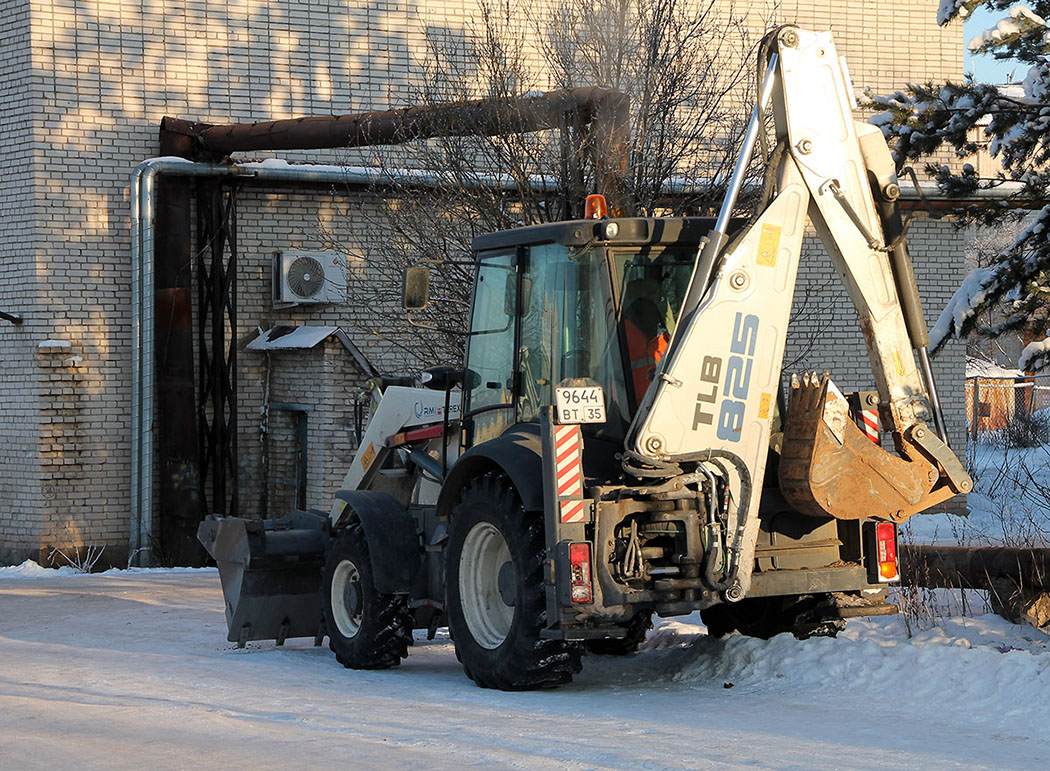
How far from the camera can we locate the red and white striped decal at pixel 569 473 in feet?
24.3

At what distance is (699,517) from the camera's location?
297 inches

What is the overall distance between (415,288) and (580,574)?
2.26 meters

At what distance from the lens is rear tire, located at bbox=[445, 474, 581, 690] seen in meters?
7.71

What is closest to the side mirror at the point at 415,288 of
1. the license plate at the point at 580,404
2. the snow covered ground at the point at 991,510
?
the license plate at the point at 580,404

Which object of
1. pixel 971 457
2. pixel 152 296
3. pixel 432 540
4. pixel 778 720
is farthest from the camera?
pixel 971 457

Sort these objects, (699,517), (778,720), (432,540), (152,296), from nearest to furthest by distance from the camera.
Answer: (778,720) < (699,517) < (432,540) < (152,296)

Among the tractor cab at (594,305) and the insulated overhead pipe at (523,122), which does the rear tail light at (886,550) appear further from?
the insulated overhead pipe at (523,122)

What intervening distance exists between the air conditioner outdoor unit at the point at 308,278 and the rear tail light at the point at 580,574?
10.8m

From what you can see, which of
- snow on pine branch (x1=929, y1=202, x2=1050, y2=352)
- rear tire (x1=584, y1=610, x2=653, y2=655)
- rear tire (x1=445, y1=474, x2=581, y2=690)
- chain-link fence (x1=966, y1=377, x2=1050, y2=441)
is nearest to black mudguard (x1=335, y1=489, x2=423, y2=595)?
rear tire (x1=445, y1=474, x2=581, y2=690)

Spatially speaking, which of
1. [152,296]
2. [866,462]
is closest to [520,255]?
[866,462]

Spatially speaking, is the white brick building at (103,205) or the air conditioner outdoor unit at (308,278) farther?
the air conditioner outdoor unit at (308,278)

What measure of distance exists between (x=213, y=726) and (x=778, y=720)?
8.85 ft

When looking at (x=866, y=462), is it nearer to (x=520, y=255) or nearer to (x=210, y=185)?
(x=520, y=255)

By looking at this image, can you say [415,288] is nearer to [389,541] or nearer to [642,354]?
[642,354]
